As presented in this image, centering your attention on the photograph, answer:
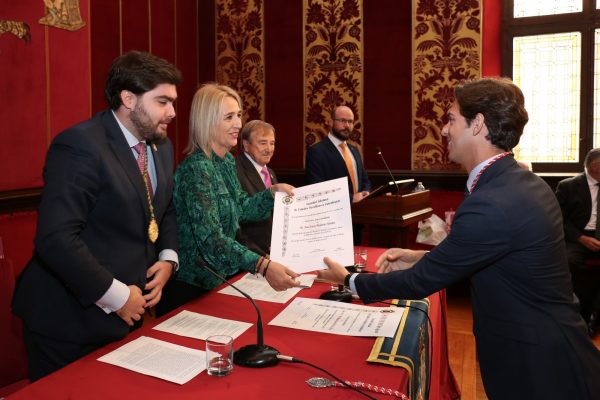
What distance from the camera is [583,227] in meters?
4.67

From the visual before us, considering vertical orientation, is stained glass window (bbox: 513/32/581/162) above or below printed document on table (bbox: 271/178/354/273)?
above

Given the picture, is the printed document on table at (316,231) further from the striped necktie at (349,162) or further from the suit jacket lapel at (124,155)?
the striped necktie at (349,162)

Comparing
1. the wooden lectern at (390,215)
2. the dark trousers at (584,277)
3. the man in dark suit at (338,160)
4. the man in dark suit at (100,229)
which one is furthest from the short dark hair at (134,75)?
the dark trousers at (584,277)

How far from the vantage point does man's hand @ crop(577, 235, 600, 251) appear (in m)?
4.52

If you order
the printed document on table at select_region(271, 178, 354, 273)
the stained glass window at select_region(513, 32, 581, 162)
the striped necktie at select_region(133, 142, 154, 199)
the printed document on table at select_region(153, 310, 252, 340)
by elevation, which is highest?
the stained glass window at select_region(513, 32, 581, 162)

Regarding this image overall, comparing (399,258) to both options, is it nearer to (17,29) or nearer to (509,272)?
(509,272)

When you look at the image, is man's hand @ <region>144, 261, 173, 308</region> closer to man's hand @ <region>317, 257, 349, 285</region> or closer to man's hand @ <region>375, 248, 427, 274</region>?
man's hand @ <region>317, 257, 349, 285</region>

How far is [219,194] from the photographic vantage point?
2.19m

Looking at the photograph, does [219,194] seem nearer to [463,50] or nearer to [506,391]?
[506,391]

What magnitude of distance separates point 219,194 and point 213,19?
478 centimetres

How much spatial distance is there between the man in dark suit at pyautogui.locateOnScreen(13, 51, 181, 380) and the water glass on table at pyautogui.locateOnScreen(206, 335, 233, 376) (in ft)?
1.36

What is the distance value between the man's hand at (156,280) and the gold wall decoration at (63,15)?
2479mm

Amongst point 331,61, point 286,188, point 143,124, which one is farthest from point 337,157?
point 143,124

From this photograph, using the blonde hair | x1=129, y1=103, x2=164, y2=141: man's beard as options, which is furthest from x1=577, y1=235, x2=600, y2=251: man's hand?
x1=129, y1=103, x2=164, y2=141: man's beard
